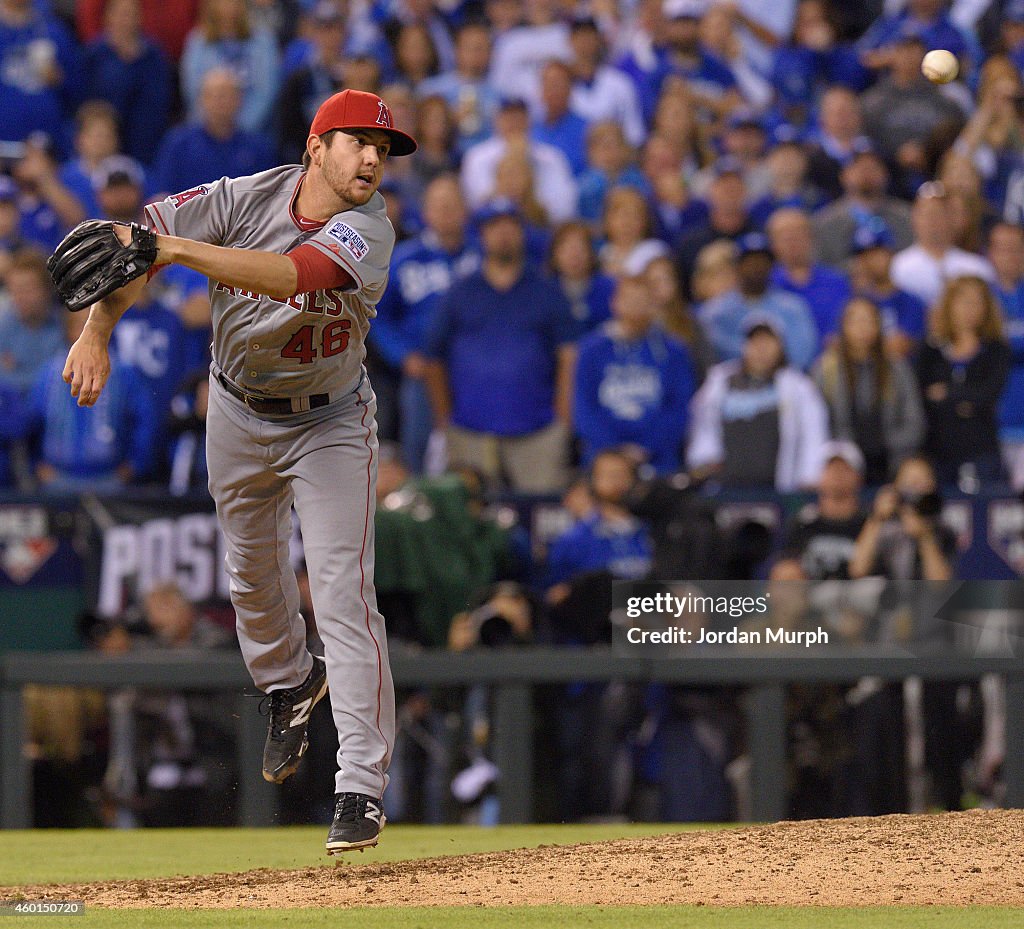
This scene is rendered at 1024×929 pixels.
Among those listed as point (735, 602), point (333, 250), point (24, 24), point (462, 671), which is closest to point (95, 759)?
point (462, 671)

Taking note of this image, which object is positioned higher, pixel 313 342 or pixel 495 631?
pixel 313 342

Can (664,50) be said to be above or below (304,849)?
above

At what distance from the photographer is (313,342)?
5.25 meters

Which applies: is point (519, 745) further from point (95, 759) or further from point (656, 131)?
point (656, 131)

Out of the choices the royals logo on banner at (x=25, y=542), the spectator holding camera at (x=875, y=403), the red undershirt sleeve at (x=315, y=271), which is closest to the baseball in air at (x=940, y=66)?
the spectator holding camera at (x=875, y=403)

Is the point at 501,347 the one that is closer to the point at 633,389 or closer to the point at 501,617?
the point at 633,389

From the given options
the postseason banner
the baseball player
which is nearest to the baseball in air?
the postseason banner

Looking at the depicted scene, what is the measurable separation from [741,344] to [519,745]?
324 centimetres

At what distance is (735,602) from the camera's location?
7988mm

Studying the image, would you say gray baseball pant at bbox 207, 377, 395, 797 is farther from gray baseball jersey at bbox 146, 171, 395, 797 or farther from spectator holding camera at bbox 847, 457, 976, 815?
spectator holding camera at bbox 847, 457, 976, 815

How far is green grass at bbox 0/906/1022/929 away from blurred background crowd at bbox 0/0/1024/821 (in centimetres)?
314

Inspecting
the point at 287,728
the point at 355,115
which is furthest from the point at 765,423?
the point at 355,115

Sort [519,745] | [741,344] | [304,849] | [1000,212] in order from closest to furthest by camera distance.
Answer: [304,849] → [519,745] → [741,344] → [1000,212]

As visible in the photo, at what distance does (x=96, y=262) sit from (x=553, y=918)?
1.98m
